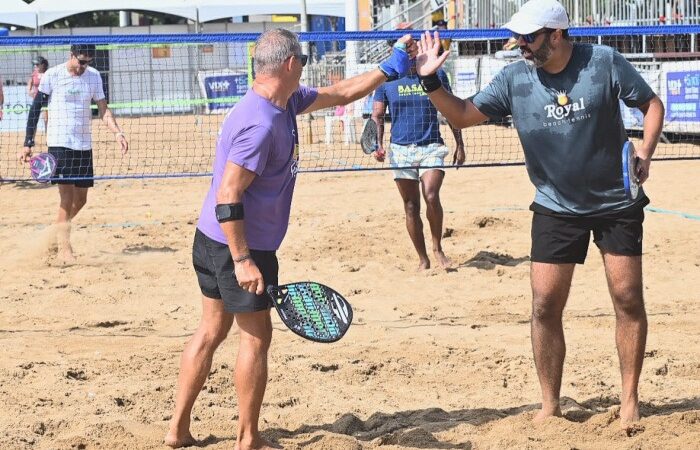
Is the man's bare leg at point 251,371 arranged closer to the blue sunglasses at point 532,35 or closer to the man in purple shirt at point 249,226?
the man in purple shirt at point 249,226

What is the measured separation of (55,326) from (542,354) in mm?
3939

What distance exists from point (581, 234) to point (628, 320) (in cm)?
48

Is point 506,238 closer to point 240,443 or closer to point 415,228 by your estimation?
point 415,228

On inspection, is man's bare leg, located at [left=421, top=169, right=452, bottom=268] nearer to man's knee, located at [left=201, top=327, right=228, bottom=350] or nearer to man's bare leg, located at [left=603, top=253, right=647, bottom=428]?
man's bare leg, located at [left=603, top=253, right=647, bottom=428]

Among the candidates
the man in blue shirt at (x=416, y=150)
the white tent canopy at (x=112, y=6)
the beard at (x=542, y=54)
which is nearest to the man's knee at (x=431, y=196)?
the man in blue shirt at (x=416, y=150)

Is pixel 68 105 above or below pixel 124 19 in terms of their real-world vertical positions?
below

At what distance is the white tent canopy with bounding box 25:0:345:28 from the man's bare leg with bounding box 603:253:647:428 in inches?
1079

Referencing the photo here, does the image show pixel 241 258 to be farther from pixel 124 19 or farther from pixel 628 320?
pixel 124 19

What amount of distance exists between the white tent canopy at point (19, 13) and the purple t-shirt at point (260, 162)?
30144 mm

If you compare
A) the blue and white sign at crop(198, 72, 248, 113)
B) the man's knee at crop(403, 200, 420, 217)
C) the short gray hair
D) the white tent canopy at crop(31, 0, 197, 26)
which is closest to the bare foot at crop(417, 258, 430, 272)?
the man's knee at crop(403, 200, 420, 217)

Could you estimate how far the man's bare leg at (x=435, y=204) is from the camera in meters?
9.48

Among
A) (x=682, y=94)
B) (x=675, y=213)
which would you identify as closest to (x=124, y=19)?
(x=682, y=94)

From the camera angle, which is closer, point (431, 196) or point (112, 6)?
point (431, 196)

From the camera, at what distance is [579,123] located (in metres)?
5.11
